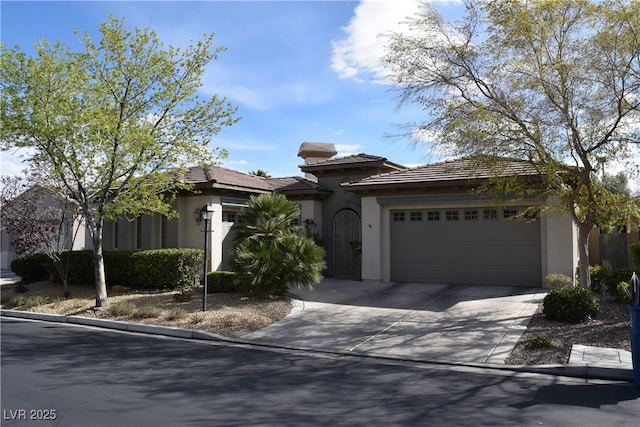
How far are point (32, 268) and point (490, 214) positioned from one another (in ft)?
52.3

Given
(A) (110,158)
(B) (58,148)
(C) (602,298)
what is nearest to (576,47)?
(C) (602,298)

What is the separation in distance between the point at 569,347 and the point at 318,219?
11547 millimetres

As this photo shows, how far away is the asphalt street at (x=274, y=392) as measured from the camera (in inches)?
210

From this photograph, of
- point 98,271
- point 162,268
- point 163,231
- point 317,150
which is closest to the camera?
point 98,271

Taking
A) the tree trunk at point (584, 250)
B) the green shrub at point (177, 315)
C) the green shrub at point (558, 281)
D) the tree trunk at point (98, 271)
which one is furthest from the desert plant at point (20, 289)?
the tree trunk at point (584, 250)

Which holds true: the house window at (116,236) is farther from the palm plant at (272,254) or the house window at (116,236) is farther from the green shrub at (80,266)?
Answer: the palm plant at (272,254)

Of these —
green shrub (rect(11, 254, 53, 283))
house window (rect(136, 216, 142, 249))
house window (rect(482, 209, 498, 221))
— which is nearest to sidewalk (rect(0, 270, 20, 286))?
green shrub (rect(11, 254, 53, 283))

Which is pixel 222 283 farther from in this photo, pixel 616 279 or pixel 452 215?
pixel 616 279

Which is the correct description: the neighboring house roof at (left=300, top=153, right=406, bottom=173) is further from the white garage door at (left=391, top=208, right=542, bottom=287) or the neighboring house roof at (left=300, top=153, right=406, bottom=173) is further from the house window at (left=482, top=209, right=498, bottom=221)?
the house window at (left=482, top=209, right=498, bottom=221)

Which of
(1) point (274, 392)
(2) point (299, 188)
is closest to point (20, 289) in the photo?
(2) point (299, 188)

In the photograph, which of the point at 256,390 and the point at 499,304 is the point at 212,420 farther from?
the point at 499,304

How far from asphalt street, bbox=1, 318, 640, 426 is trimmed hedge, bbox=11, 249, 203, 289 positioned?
20.9 feet

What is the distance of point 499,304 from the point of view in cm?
1205

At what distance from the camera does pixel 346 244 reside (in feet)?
59.4
